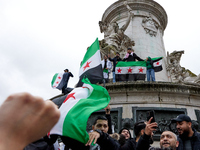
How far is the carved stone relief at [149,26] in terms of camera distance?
15.7 metres

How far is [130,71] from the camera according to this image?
952 centimetres

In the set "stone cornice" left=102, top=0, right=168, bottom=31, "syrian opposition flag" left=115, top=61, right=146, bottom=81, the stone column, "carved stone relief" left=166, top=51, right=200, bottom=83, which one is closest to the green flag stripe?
"syrian opposition flag" left=115, top=61, right=146, bottom=81

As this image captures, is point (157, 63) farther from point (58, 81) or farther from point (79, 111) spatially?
point (79, 111)

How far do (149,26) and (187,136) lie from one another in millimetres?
13468

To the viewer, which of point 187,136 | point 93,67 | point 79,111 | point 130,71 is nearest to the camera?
point 79,111

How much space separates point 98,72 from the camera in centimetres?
509

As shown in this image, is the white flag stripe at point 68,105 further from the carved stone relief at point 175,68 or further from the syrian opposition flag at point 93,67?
the carved stone relief at point 175,68

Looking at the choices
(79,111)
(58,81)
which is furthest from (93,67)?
(58,81)

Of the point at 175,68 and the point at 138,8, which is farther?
the point at 138,8

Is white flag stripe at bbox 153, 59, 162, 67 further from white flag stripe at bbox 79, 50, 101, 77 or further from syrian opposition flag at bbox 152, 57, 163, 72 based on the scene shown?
white flag stripe at bbox 79, 50, 101, 77

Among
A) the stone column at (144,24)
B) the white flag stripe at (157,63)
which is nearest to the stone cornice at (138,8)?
the stone column at (144,24)

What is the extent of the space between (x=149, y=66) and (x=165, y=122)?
351 centimetres

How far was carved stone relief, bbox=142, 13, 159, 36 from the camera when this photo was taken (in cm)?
1566

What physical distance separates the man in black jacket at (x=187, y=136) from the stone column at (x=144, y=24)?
10.6 metres
